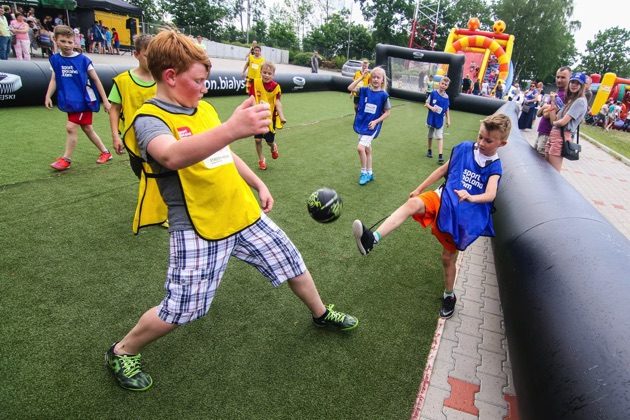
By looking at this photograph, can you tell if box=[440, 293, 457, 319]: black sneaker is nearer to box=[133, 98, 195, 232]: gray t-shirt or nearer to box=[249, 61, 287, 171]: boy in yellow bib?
box=[133, 98, 195, 232]: gray t-shirt

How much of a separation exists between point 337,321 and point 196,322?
1.08m

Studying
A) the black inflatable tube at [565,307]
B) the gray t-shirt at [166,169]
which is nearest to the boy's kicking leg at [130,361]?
the gray t-shirt at [166,169]

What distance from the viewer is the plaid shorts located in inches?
78.3

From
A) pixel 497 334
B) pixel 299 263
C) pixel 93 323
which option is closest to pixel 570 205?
pixel 497 334

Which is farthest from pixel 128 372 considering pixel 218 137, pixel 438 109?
pixel 438 109

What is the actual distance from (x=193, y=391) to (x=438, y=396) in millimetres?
1565

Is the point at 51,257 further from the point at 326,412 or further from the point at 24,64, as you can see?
the point at 24,64

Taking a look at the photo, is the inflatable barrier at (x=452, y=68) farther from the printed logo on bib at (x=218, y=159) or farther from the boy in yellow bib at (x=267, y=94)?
the printed logo on bib at (x=218, y=159)

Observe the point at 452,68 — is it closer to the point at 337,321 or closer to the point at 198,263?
the point at 337,321

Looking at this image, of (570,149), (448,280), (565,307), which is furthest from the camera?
(570,149)

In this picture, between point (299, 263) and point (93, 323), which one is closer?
point (299, 263)

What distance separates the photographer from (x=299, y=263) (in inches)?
97.1

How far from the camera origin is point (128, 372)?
232cm

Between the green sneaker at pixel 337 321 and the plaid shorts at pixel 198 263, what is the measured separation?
0.87 meters
